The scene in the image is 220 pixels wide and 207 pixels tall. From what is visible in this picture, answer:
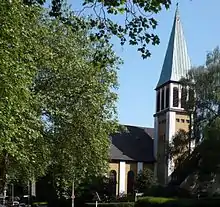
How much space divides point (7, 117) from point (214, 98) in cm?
3731

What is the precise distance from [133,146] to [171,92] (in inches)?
522

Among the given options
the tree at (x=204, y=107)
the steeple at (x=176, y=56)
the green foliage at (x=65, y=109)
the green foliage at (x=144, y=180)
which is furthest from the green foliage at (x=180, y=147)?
the green foliage at (x=65, y=109)

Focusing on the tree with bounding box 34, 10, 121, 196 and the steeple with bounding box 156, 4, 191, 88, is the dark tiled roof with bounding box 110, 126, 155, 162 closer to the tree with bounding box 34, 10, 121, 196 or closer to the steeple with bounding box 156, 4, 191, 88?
the steeple with bounding box 156, 4, 191, 88

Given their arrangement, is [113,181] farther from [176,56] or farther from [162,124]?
[176,56]

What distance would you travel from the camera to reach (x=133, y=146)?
85250 millimetres

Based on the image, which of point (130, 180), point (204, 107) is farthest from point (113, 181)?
point (204, 107)

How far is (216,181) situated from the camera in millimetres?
47438

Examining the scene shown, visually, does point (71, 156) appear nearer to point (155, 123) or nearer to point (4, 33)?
point (4, 33)

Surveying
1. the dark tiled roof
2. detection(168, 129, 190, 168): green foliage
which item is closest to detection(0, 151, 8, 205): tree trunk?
detection(168, 129, 190, 168): green foliage

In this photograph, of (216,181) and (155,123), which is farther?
(155,123)

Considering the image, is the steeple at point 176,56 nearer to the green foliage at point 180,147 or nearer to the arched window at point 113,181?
the arched window at point 113,181

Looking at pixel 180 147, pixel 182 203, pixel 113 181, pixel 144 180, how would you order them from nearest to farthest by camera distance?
pixel 182 203, pixel 180 147, pixel 144 180, pixel 113 181

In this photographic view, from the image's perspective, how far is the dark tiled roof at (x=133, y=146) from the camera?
81.6m

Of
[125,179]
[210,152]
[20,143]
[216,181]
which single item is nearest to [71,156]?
[20,143]
